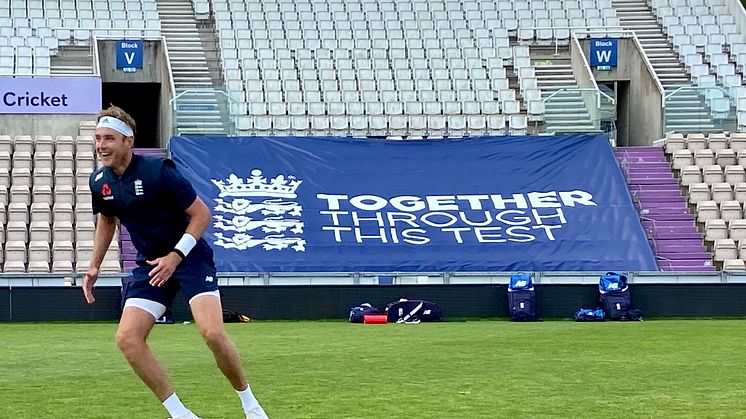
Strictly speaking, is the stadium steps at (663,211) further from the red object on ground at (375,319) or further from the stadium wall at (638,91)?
the red object on ground at (375,319)

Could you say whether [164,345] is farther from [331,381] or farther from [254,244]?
[254,244]

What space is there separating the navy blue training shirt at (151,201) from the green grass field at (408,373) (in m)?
1.60

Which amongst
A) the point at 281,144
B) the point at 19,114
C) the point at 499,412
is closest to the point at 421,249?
the point at 281,144

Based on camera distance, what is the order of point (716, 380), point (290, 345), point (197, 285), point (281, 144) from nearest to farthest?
point (197, 285) → point (716, 380) → point (290, 345) → point (281, 144)

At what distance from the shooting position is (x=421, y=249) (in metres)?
27.7

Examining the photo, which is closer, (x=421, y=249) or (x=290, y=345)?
(x=290, y=345)

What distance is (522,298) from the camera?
23.1 metres

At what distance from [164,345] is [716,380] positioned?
7264 mm

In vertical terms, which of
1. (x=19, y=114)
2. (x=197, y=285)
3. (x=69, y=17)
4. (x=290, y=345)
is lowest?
(x=290, y=345)

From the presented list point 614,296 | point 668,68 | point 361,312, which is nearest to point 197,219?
point 361,312

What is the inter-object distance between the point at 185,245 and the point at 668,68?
29671 millimetres

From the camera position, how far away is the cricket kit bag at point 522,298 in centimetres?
2292

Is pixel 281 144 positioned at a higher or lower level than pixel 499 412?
higher

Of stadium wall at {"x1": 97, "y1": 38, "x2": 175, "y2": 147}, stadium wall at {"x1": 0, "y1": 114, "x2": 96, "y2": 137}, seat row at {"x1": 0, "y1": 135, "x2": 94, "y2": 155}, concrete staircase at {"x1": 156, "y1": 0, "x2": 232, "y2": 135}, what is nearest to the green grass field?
seat row at {"x1": 0, "y1": 135, "x2": 94, "y2": 155}
